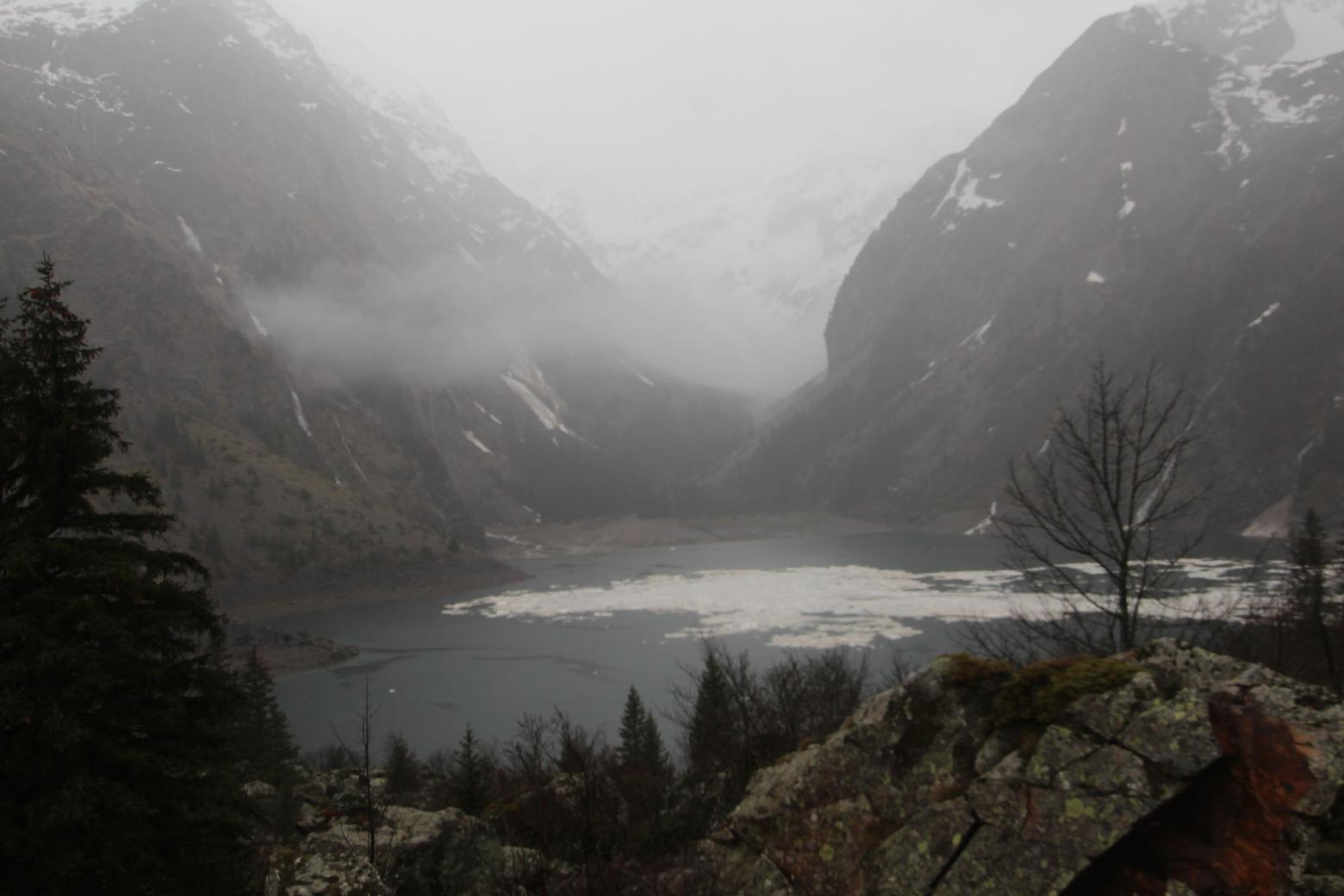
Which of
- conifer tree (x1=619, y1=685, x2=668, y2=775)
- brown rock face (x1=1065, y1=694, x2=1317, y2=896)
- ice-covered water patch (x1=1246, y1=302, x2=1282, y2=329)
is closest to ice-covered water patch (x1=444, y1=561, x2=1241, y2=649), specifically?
conifer tree (x1=619, y1=685, x2=668, y2=775)

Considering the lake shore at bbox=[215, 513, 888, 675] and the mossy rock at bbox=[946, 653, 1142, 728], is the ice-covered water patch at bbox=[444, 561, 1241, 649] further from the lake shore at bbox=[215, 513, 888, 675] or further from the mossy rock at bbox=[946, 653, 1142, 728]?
the mossy rock at bbox=[946, 653, 1142, 728]

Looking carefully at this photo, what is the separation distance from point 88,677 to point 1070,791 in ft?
36.1

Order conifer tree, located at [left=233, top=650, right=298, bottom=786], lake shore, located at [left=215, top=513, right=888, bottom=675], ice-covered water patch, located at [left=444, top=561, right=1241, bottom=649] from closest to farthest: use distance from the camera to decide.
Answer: conifer tree, located at [left=233, top=650, right=298, bottom=786] < ice-covered water patch, located at [left=444, top=561, right=1241, bottom=649] < lake shore, located at [left=215, top=513, right=888, bottom=675]

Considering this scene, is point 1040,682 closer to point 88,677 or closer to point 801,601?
point 88,677

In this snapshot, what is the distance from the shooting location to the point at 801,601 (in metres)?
91.6

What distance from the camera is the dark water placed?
2279 inches

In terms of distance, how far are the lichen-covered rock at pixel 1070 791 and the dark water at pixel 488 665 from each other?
3597 cm

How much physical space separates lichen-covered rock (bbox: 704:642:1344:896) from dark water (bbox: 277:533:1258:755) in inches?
1416

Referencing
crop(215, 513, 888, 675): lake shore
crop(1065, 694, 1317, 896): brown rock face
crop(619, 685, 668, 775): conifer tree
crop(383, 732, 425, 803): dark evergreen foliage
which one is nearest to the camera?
crop(1065, 694, 1317, 896): brown rock face

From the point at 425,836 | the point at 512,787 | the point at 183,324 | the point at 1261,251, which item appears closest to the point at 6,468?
the point at 425,836

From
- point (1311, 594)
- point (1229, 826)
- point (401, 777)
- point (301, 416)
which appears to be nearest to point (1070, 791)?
point (1229, 826)

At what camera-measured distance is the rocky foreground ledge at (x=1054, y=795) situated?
17.1 ft

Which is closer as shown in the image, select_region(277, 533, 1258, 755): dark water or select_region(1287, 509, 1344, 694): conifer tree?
select_region(1287, 509, 1344, 694): conifer tree

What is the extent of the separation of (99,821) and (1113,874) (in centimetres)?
1092
